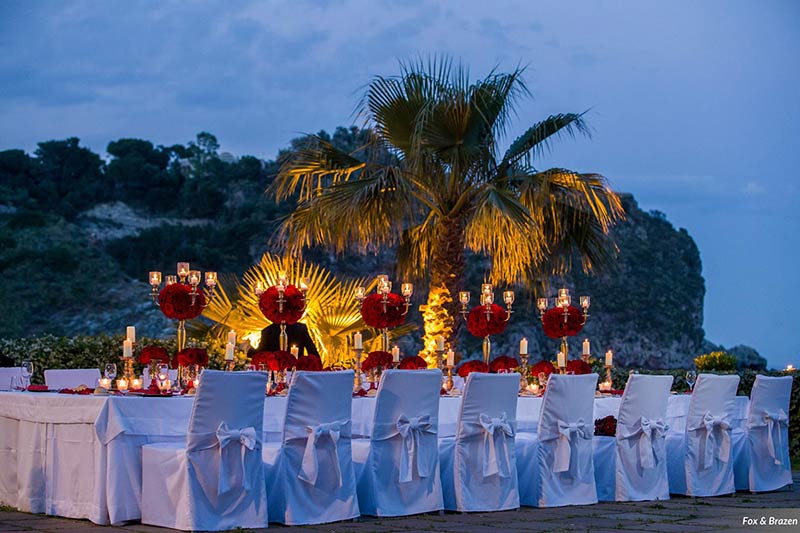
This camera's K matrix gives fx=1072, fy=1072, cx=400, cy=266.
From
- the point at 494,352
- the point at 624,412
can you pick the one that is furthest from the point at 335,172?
the point at 494,352

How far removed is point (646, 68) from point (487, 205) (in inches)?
889

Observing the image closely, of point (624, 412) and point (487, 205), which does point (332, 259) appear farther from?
point (624, 412)

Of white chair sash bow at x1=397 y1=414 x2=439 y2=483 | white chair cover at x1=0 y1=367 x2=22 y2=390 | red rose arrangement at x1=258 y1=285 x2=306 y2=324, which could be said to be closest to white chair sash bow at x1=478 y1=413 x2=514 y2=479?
white chair sash bow at x1=397 y1=414 x2=439 y2=483

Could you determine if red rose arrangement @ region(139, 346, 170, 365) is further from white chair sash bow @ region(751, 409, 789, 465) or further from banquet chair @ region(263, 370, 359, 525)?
white chair sash bow @ region(751, 409, 789, 465)

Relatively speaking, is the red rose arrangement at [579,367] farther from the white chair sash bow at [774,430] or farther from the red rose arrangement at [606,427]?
the white chair sash bow at [774,430]

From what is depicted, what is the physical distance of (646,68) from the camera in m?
31.8

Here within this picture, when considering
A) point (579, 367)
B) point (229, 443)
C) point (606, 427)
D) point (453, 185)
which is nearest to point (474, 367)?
point (579, 367)

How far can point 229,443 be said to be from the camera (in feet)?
18.5

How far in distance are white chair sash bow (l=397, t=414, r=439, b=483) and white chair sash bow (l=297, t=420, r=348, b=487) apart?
45 centimetres

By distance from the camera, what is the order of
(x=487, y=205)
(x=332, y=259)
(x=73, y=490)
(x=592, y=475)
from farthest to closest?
(x=332, y=259), (x=487, y=205), (x=592, y=475), (x=73, y=490)

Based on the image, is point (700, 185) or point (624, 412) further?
point (700, 185)

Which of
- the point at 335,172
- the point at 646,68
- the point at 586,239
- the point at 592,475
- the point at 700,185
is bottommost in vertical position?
the point at 592,475

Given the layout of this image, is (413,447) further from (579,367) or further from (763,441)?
(763,441)

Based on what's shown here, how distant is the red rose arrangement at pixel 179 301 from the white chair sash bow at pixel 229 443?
150cm
